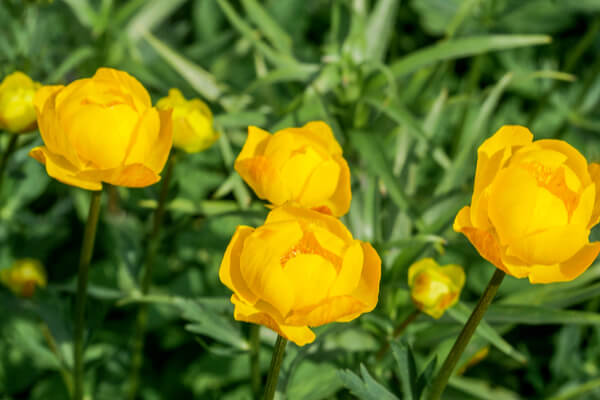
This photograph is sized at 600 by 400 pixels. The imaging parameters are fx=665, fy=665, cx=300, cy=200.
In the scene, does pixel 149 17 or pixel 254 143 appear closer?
pixel 254 143

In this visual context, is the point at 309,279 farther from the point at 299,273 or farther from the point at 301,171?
the point at 301,171

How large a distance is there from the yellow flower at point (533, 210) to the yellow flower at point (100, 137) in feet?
0.92

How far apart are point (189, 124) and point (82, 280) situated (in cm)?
22

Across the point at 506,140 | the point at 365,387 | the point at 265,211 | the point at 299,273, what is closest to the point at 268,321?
the point at 299,273

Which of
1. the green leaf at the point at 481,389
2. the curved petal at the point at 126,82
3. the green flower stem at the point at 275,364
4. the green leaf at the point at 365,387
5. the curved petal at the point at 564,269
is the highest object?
the curved petal at the point at 126,82

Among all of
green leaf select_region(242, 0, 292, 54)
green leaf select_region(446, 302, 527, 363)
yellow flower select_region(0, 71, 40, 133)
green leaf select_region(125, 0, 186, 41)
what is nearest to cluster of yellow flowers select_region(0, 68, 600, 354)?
yellow flower select_region(0, 71, 40, 133)

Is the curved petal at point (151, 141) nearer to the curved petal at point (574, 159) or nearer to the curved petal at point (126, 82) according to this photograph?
the curved petal at point (126, 82)

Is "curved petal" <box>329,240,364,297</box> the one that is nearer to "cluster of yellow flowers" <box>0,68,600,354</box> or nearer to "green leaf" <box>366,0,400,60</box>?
"cluster of yellow flowers" <box>0,68,600,354</box>

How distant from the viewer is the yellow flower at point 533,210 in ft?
1.72

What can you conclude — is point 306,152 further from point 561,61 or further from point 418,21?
point 561,61

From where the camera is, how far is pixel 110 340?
1.22 m

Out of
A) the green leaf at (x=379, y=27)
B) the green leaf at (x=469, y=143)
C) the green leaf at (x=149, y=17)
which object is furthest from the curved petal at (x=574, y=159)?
the green leaf at (x=149, y=17)

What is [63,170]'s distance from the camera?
606 mm

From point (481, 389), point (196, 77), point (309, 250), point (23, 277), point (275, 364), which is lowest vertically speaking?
point (481, 389)
